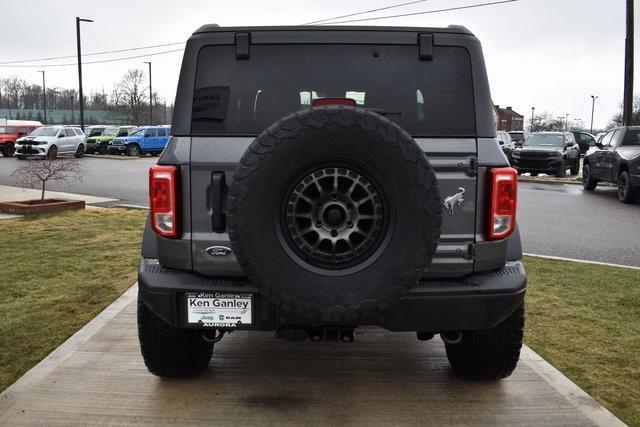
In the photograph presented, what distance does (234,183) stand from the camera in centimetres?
280

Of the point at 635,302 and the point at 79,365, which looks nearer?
the point at 79,365

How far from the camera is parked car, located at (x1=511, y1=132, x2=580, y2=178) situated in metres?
21.4

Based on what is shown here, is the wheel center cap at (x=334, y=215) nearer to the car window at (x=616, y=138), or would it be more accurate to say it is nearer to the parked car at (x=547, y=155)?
the car window at (x=616, y=138)

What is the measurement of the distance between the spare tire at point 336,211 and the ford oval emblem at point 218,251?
1.16ft

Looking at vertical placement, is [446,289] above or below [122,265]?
above

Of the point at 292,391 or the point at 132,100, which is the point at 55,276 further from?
the point at 132,100

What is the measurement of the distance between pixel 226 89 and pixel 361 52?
0.74 m

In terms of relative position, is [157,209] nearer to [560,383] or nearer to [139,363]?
[139,363]

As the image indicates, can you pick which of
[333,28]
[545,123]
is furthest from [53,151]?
[545,123]

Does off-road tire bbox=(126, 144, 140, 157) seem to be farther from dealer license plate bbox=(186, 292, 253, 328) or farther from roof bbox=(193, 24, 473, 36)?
dealer license plate bbox=(186, 292, 253, 328)

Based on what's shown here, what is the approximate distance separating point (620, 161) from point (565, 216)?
3.48m

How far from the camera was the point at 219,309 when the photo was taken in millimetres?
3154

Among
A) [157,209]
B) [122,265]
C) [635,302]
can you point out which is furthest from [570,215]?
[157,209]

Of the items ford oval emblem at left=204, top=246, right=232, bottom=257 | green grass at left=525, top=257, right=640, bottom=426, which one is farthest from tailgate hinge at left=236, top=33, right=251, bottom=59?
green grass at left=525, top=257, right=640, bottom=426
